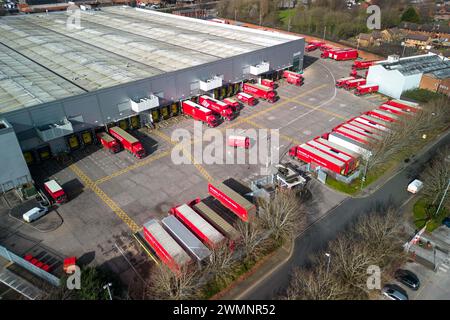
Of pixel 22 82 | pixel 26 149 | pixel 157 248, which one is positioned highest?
pixel 22 82

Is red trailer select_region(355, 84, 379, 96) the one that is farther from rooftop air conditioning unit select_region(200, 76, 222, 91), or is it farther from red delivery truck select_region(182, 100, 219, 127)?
red delivery truck select_region(182, 100, 219, 127)

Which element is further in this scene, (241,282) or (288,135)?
(288,135)

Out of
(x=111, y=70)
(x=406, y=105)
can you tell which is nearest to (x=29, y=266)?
(x=111, y=70)

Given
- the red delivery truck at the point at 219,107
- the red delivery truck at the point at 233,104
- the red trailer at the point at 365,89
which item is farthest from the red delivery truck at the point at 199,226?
the red trailer at the point at 365,89

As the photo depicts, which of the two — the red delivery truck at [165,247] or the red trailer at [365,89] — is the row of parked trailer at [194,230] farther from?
the red trailer at [365,89]

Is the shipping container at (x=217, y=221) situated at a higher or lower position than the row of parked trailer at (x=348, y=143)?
lower

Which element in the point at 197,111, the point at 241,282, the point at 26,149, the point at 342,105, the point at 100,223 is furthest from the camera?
the point at 342,105
